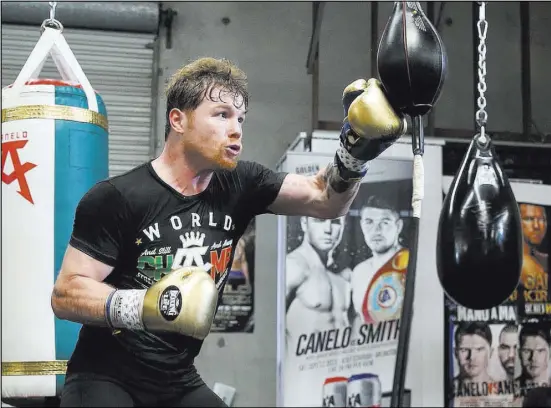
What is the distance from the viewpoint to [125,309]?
5.40 ft

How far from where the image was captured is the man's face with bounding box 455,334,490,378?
4.49 m

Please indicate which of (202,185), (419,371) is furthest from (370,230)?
(202,185)

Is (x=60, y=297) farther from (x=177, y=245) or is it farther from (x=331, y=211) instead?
(x=331, y=211)

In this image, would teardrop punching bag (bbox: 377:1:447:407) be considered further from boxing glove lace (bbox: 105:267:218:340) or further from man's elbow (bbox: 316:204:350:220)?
boxing glove lace (bbox: 105:267:218:340)

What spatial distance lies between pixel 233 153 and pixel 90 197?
41cm

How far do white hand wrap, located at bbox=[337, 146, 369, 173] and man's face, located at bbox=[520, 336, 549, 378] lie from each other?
10.3ft

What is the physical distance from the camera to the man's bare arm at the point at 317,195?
2.07 m

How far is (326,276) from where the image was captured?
4324 mm

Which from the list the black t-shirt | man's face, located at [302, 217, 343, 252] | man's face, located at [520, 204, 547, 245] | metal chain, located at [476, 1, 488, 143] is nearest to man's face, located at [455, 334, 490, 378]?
man's face, located at [520, 204, 547, 245]

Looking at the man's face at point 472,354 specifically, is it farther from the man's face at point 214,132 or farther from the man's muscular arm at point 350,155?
the man's face at point 214,132

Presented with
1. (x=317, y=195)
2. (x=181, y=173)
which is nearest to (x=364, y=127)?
(x=317, y=195)

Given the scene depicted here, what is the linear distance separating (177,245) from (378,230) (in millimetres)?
2715

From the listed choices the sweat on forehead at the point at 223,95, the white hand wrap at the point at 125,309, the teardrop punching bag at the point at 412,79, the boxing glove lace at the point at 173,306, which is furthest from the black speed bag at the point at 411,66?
the white hand wrap at the point at 125,309

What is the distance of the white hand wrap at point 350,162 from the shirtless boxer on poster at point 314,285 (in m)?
2.32
